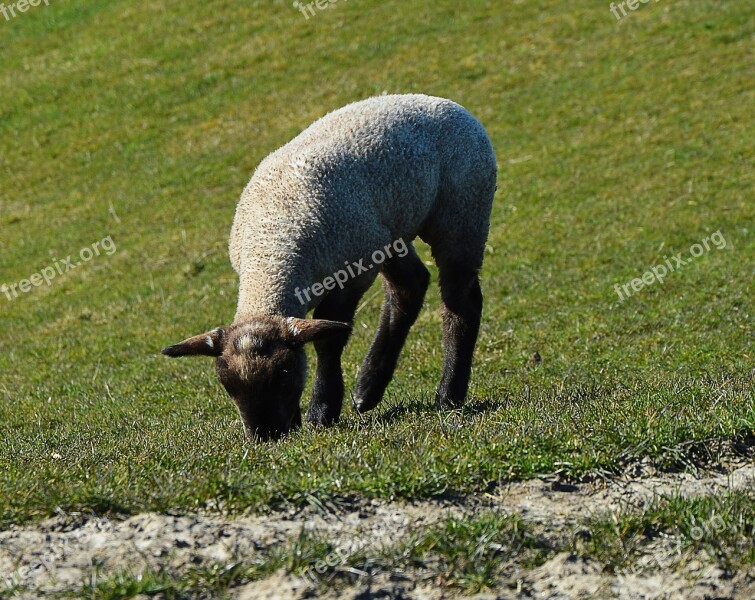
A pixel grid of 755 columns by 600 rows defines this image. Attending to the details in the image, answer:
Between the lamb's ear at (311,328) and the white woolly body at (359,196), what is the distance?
449mm

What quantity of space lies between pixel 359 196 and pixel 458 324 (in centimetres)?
181

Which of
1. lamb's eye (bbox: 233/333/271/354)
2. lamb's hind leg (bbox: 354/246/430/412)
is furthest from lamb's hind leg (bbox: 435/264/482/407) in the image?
lamb's eye (bbox: 233/333/271/354)

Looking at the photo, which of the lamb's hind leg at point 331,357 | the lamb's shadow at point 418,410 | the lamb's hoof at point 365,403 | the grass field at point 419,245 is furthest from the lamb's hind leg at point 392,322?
the lamb's hind leg at point 331,357

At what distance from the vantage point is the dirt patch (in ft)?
14.9

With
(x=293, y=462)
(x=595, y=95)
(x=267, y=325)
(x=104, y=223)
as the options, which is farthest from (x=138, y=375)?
(x=595, y=95)

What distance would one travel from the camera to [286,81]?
2730 centimetres

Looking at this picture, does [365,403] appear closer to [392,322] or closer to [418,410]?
[392,322]

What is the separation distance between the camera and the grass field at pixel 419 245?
5727 mm

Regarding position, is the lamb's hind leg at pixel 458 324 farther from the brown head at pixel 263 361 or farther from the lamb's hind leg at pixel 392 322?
the brown head at pixel 263 361

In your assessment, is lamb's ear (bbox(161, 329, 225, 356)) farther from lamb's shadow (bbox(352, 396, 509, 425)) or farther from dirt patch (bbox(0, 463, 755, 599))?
dirt patch (bbox(0, 463, 755, 599))

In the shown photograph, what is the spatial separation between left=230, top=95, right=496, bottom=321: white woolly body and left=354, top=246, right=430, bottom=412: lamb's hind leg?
0.39 m

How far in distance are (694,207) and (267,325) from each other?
39.4 feet

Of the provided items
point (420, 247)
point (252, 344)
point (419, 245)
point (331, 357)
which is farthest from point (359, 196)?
point (419, 245)

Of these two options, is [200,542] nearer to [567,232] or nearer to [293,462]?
[293,462]
